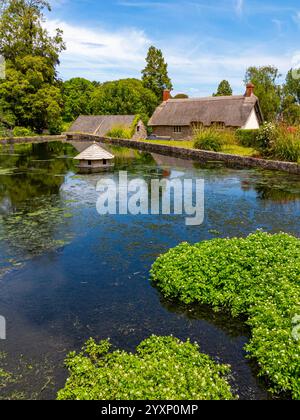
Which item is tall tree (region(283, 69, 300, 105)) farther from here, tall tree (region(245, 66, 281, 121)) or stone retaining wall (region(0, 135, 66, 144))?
stone retaining wall (region(0, 135, 66, 144))

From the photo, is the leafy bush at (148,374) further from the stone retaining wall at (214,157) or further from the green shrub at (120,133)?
the green shrub at (120,133)

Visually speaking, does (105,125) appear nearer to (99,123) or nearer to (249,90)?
(99,123)

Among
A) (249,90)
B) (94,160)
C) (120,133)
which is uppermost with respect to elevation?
(249,90)

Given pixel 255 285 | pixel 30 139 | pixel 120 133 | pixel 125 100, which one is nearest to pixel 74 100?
pixel 125 100

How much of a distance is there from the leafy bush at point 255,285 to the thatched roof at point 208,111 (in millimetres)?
37340

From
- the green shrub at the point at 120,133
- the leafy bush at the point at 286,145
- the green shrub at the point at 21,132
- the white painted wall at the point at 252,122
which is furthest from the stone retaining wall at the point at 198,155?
the white painted wall at the point at 252,122

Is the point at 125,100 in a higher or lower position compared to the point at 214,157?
higher

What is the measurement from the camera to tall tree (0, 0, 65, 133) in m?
56.3

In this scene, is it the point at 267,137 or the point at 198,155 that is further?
the point at 198,155

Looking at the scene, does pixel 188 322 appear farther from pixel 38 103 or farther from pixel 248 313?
pixel 38 103

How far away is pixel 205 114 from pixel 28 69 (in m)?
30.4

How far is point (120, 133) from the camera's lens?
174 ft

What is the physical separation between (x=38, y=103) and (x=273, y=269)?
55614mm

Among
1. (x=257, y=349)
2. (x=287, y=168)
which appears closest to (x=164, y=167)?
(x=287, y=168)
